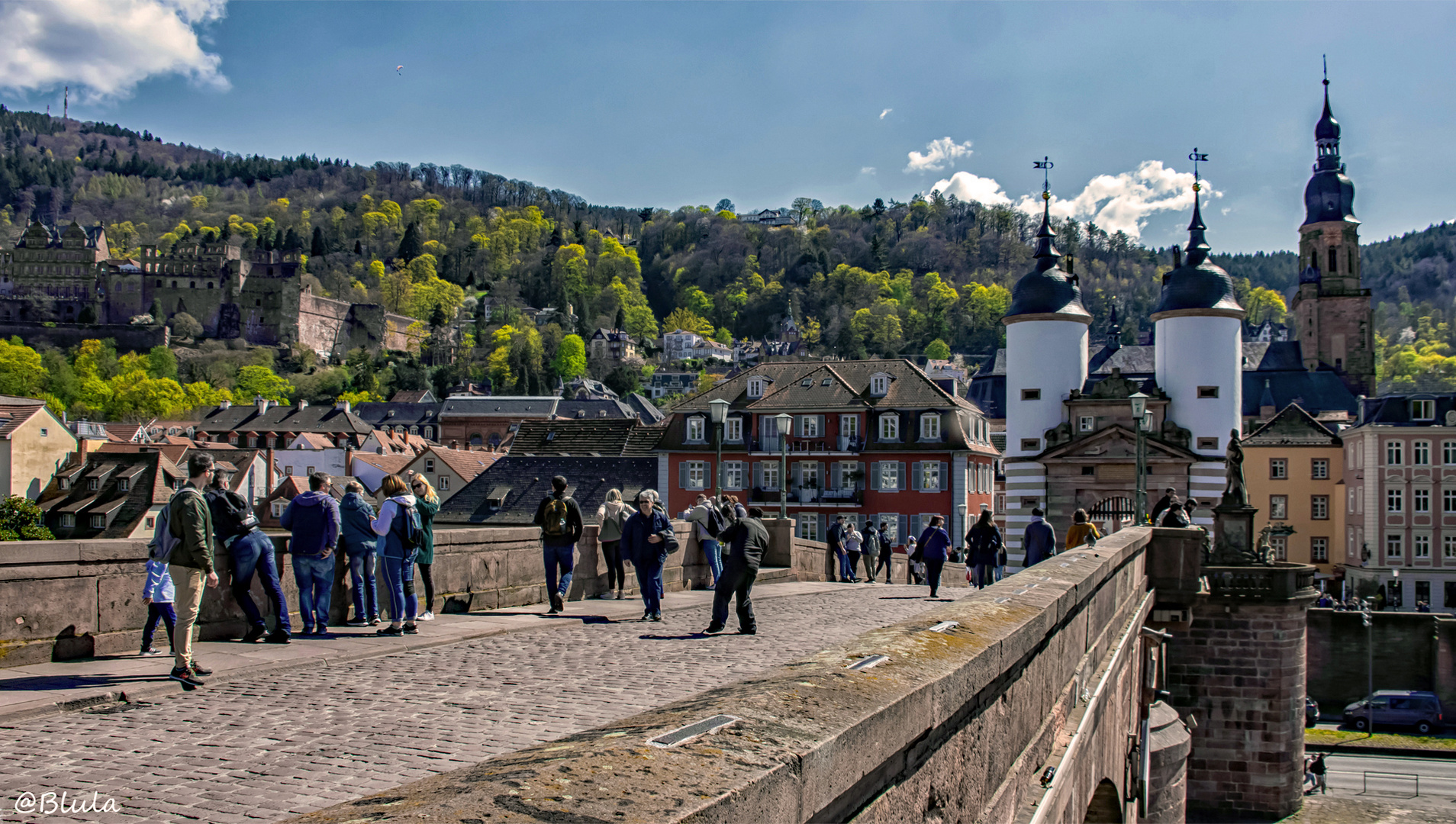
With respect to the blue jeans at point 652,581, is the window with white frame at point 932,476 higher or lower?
higher

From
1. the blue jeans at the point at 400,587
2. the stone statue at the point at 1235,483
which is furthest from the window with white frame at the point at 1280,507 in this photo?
the blue jeans at the point at 400,587

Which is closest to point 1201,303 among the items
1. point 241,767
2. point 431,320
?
point 241,767

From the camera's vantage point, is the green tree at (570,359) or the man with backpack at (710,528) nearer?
the man with backpack at (710,528)

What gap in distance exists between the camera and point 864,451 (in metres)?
55.4

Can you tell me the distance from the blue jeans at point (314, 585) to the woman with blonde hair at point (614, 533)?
4.28 meters

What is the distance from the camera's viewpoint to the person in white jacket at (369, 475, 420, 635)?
1219cm

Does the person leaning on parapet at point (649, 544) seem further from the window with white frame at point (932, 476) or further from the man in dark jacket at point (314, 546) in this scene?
the window with white frame at point (932, 476)

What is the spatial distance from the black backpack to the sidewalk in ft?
3.38

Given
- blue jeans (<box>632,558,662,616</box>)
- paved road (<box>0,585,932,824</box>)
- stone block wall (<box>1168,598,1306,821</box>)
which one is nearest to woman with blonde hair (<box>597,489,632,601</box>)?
blue jeans (<box>632,558,662,616</box>)

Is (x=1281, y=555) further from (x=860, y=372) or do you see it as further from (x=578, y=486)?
(x=578, y=486)

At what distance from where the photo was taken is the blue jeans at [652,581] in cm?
1456

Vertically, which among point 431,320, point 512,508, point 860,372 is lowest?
point 512,508

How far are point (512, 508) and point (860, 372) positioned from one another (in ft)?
58.6

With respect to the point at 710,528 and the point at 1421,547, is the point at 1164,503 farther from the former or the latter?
the point at 1421,547
